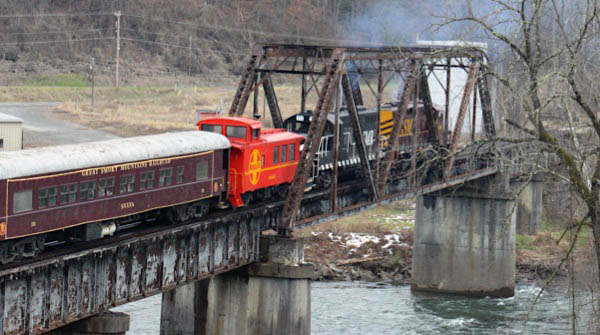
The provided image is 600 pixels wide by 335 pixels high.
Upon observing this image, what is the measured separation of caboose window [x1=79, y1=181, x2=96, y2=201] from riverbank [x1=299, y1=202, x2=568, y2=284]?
31.4m

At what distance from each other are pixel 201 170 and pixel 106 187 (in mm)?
5273

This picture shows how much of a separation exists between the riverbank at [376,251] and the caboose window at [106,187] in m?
30.6

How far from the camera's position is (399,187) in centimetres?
4759

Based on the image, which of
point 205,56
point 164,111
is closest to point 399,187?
point 164,111

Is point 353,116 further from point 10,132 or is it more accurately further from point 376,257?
point 376,257

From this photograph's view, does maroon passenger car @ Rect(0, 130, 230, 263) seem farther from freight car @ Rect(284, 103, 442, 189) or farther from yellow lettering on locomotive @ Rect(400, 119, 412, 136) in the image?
yellow lettering on locomotive @ Rect(400, 119, 412, 136)


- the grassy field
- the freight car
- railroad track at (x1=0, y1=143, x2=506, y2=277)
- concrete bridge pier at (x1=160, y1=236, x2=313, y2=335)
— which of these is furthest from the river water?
the grassy field

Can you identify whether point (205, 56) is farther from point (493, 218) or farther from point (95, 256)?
point (95, 256)

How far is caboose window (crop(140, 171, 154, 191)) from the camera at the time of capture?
29.4 metres

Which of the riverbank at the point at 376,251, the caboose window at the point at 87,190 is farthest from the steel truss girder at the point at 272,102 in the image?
the riverbank at the point at 376,251

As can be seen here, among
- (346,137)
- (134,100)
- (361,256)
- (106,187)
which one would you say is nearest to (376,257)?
(361,256)

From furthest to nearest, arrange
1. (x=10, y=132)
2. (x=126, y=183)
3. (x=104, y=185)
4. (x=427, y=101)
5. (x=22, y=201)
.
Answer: (x=427, y=101) < (x=10, y=132) < (x=126, y=183) < (x=104, y=185) < (x=22, y=201)

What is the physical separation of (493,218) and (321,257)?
10.6m

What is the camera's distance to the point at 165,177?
30.7 meters
